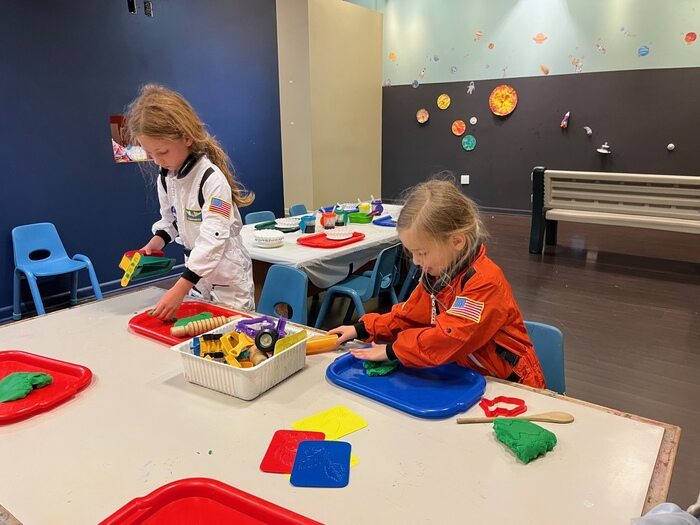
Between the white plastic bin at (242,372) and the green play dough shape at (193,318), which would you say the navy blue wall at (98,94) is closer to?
the green play dough shape at (193,318)

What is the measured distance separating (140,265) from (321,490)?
3.09ft

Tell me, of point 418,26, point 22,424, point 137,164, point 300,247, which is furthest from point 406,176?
point 22,424

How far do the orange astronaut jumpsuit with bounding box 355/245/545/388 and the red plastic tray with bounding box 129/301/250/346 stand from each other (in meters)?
0.46

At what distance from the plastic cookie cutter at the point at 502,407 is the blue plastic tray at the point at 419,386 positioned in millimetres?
21

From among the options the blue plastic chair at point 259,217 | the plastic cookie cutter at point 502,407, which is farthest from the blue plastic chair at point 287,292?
the blue plastic chair at point 259,217

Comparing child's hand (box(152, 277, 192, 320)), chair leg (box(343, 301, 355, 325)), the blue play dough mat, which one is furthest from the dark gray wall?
the blue play dough mat

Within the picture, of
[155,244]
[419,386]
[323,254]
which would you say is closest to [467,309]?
[419,386]

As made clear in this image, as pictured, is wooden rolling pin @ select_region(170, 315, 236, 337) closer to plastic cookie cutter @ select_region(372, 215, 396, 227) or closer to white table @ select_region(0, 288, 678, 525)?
white table @ select_region(0, 288, 678, 525)

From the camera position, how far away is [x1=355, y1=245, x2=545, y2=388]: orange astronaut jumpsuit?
1.04 metres

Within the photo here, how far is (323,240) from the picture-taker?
2607 millimetres

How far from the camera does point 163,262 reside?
1.50 meters

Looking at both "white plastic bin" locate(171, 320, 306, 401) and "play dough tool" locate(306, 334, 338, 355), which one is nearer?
"white plastic bin" locate(171, 320, 306, 401)

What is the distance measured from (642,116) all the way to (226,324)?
227 inches

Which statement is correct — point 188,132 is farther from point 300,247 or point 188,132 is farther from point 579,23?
point 579,23
